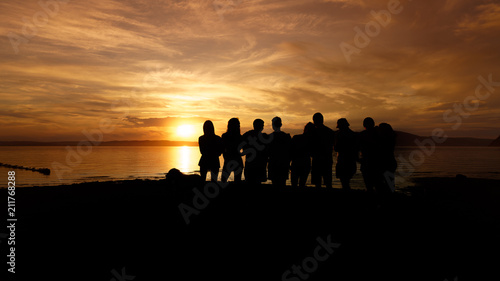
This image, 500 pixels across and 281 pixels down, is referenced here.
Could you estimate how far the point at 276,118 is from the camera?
9.21m

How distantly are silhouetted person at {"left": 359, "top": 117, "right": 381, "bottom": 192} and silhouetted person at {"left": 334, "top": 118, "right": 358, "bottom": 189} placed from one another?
0.24 meters

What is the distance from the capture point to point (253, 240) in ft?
20.9

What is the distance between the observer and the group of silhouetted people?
8719mm

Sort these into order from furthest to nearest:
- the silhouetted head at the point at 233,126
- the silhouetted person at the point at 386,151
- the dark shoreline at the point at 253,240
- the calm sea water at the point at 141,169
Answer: the calm sea water at the point at 141,169, the silhouetted head at the point at 233,126, the silhouetted person at the point at 386,151, the dark shoreline at the point at 253,240

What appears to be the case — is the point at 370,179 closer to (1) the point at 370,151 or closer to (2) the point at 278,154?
(1) the point at 370,151

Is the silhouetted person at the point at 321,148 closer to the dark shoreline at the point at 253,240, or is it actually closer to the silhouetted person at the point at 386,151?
the dark shoreline at the point at 253,240

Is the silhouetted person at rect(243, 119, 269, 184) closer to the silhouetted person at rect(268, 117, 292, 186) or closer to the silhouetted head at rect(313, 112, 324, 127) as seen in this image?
the silhouetted person at rect(268, 117, 292, 186)

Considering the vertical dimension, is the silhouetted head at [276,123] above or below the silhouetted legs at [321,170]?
above

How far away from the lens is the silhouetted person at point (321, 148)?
9297 mm

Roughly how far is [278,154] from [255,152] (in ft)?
2.77

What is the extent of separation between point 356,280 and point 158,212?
5881mm

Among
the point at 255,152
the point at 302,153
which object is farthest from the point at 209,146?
the point at 302,153

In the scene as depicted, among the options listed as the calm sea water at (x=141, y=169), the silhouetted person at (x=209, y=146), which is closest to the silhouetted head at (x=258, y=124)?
the silhouetted person at (x=209, y=146)

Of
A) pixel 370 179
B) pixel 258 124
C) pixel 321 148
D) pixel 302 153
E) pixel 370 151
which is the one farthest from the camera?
pixel 302 153
